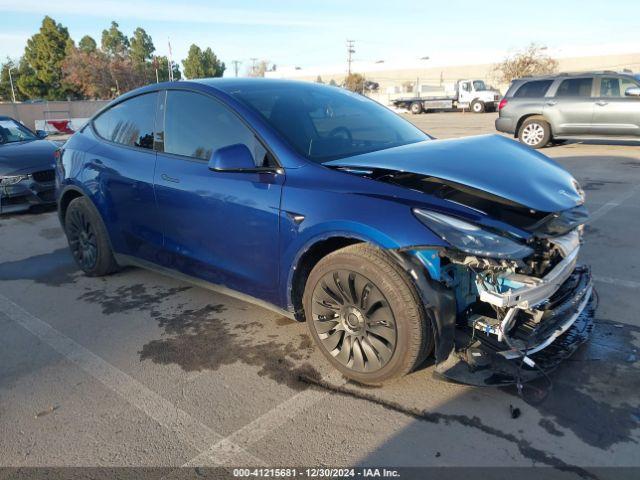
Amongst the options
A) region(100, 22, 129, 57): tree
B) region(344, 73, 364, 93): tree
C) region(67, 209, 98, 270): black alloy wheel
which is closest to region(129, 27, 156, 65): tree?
region(100, 22, 129, 57): tree

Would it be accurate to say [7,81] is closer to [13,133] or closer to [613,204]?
[13,133]

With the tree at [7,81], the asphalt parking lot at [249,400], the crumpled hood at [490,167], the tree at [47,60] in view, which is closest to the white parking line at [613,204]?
the asphalt parking lot at [249,400]

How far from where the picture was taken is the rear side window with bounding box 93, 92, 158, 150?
4.06m

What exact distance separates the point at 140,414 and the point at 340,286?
1292 mm

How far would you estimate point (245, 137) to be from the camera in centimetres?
331

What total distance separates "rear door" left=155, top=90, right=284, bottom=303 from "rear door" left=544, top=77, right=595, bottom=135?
36.0 ft

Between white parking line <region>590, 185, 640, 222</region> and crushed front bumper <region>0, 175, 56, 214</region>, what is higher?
crushed front bumper <region>0, 175, 56, 214</region>

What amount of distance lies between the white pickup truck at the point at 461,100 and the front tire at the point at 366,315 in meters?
34.5

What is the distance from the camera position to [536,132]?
12.6 meters

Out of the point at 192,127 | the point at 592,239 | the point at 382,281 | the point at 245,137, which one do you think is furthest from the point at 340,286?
the point at 592,239

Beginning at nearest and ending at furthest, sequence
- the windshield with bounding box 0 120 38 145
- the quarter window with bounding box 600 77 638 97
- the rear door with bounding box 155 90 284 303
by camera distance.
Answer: the rear door with bounding box 155 90 284 303
the windshield with bounding box 0 120 38 145
the quarter window with bounding box 600 77 638 97

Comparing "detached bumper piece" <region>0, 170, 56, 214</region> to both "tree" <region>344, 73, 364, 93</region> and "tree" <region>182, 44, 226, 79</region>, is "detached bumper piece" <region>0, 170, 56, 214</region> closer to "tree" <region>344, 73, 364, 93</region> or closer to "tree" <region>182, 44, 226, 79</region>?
"tree" <region>344, 73, 364, 93</region>

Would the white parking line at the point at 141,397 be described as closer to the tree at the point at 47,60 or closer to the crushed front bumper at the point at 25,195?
the crushed front bumper at the point at 25,195

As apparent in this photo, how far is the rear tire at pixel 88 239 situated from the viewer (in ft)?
14.8
